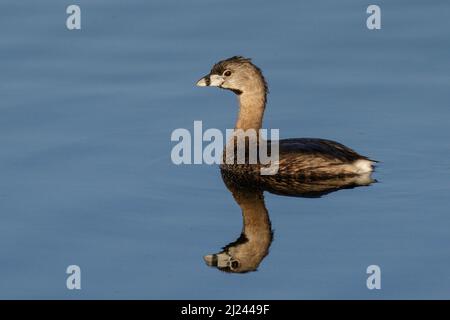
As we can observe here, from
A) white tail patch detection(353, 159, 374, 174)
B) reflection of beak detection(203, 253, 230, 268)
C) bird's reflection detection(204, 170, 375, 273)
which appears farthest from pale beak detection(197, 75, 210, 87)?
reflection of beak detection(203, 253, 230, 268)

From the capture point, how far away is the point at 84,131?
13438 millimetres

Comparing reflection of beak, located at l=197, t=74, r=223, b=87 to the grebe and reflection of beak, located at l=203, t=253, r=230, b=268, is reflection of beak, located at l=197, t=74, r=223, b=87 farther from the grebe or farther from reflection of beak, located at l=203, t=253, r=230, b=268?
reflection of beak, located at l=203, t=253, r=230, b=268

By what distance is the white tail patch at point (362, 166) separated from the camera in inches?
491

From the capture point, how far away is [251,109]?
1353 centimetres

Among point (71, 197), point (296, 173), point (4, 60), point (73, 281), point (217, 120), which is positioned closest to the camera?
point (73, 281)

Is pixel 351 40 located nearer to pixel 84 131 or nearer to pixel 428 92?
pixel 428 92

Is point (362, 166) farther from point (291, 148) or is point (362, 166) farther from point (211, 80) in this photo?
point (211, 80)

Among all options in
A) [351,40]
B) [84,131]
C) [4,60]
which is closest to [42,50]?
[4,60]

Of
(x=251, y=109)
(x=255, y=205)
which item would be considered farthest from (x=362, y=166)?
(x=251, y=109)

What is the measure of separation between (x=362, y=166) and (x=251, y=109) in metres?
1.60

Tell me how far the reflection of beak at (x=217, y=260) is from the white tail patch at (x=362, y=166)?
7.39 ft

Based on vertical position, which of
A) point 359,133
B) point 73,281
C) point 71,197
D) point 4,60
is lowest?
point 73,281

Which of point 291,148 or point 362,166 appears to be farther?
point 291,148

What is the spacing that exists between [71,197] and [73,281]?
1902mm
